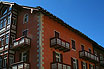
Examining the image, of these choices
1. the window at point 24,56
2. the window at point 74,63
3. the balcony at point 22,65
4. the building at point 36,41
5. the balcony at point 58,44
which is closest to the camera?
the balcony at point 22,65

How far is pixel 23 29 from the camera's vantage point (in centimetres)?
2578

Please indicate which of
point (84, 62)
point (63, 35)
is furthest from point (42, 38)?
point (84, 62)

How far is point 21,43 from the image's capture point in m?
22.7

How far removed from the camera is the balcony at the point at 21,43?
22.5m

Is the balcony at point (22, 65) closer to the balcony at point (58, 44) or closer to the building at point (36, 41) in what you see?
the building at point (36, 41)

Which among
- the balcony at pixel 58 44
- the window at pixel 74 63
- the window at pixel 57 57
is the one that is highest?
the balcony at pixel 58 44

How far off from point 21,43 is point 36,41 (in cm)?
195

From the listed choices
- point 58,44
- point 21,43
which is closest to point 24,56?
point 21,43

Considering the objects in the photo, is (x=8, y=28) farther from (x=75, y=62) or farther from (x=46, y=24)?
(x=75, y=62)

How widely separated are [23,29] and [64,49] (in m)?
6.67

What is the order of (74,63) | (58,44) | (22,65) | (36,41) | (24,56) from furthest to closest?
(74,63) < (24,56) < (58,44) < (36,41) < (22,65)

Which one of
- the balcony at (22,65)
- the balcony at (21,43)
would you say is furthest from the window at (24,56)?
the balcony at (22,65)

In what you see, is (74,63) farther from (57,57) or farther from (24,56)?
(24,56)

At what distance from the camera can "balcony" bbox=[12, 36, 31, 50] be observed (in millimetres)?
22497
